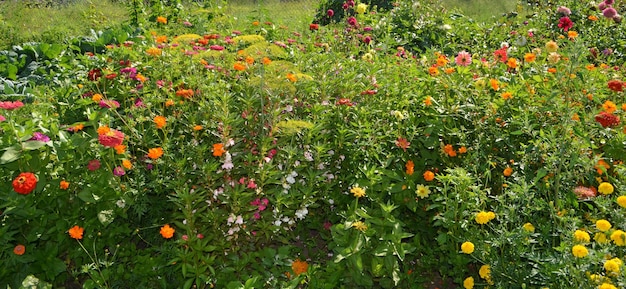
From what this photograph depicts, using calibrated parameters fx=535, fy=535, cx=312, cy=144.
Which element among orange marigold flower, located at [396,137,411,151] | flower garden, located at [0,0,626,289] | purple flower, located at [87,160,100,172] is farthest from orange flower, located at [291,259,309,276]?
purple flower, located at [87,160,100,172]

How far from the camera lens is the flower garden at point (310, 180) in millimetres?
2178

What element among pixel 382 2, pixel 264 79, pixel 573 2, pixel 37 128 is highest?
pixel 264 79

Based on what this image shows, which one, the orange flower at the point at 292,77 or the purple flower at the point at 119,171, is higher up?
the orange flower at the point at 292,77

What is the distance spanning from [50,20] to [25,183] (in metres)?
8.21

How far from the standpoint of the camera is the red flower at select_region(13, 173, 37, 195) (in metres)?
2.04

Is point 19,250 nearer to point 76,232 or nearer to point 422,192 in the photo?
point 76,232

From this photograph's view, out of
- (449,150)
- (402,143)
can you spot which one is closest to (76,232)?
(402,143)

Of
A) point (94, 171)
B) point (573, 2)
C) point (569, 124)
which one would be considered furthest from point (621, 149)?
Answer: point (573, 2)

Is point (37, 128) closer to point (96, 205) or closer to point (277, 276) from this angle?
point (96, 205)

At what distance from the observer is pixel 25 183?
6.73 feet

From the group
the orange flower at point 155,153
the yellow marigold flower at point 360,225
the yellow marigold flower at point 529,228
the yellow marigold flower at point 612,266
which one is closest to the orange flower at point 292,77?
the orange flower at point 155,153

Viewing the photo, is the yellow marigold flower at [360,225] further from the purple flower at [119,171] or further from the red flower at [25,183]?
the red flower at [25,183]

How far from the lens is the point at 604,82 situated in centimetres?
300

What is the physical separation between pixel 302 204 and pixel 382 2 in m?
5.65
